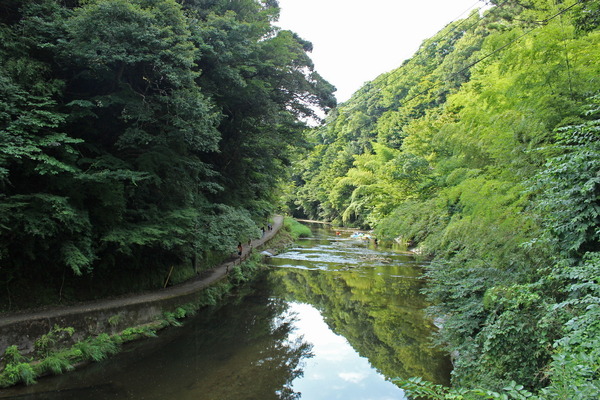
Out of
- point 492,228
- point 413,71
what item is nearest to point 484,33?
point 413,71

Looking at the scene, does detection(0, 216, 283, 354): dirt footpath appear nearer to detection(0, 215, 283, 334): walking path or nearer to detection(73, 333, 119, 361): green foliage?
detection(0, 215, 283, 334): walking path

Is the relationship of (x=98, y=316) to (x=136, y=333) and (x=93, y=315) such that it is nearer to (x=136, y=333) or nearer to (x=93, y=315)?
(x=93, y=315)

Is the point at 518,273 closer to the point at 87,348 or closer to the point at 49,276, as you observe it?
the point at 87,348

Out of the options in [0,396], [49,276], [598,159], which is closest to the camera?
[598,159]

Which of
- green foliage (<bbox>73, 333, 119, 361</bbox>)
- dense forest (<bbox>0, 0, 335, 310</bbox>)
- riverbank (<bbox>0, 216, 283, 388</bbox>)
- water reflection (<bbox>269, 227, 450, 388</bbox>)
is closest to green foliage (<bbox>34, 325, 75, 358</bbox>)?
riverbank (<bbox>0, 216, 283, 388</bbox>)

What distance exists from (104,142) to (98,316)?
5126 millimetres

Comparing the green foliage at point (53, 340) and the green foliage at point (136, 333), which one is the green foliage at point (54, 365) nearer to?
the green foliage at point (53, 340)

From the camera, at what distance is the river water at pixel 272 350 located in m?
6.82

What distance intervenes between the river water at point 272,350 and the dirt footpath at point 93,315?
2.52 feet

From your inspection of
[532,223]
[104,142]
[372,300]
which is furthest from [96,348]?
[532,223]

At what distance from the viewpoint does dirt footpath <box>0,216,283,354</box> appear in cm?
713

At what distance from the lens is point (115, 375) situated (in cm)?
728

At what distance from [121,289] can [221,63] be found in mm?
8067

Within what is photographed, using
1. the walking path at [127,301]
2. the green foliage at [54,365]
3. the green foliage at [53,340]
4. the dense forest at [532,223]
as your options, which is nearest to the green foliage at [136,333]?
the walking path at [127,301]
